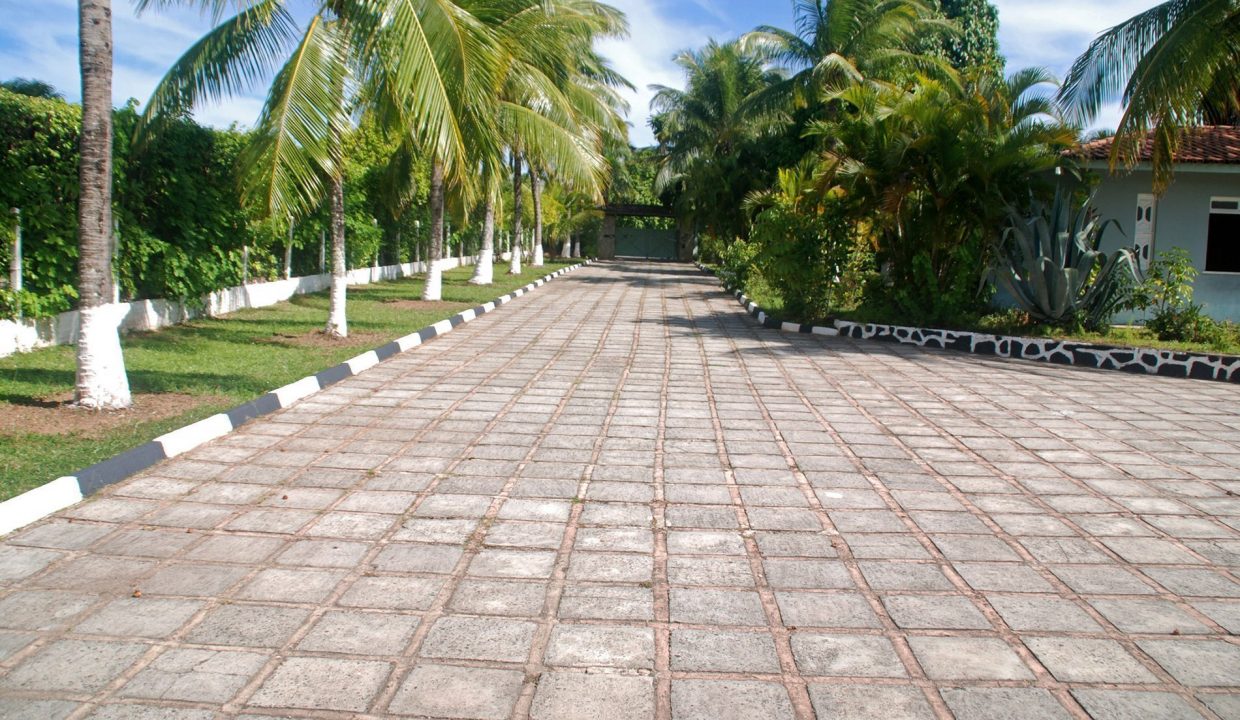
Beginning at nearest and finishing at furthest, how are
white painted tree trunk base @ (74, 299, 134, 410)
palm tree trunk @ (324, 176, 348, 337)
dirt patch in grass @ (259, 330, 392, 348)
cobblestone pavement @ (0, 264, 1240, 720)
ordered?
1. cobblestone pavement @ (0, 264, 1240, 720)
2. white painted tree trunk base @ (74, 299, 134, 410)
3. dirt patch in grass @ (259, 330, 392, 348)
4. palm tree trunk @ (324, 176, 348, 337)

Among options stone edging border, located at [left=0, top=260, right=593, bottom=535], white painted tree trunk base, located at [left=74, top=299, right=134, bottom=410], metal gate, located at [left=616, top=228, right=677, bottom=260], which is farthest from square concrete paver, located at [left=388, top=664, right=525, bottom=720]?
metal gate, located at [left=616, top=228, right=677, bottom=260]

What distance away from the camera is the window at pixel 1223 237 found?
1546 centimetres

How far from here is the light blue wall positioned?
50.7ft

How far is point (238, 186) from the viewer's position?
9.67 m

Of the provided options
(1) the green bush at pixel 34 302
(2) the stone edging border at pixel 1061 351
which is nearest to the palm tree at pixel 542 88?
(2) the stone edging border at pixel 1061 351

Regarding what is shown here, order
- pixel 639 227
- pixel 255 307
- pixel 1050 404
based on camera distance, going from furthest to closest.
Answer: pixel 639 227 < pixel 255 307 < pixel 1050 404

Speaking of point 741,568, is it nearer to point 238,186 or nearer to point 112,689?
point 112,689

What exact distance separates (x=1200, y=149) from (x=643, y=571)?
15309mm

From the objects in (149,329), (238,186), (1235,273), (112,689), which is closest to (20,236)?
(238,186)

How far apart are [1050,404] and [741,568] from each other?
5.54m

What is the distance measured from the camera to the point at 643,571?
421 cm

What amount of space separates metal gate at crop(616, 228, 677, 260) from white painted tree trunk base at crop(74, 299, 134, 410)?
4928 cm

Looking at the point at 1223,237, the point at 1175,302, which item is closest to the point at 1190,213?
the point at 1223,237

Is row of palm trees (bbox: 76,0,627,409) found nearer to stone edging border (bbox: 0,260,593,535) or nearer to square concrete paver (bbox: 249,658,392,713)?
stone edging border (bbox: 0,260,593,535)
